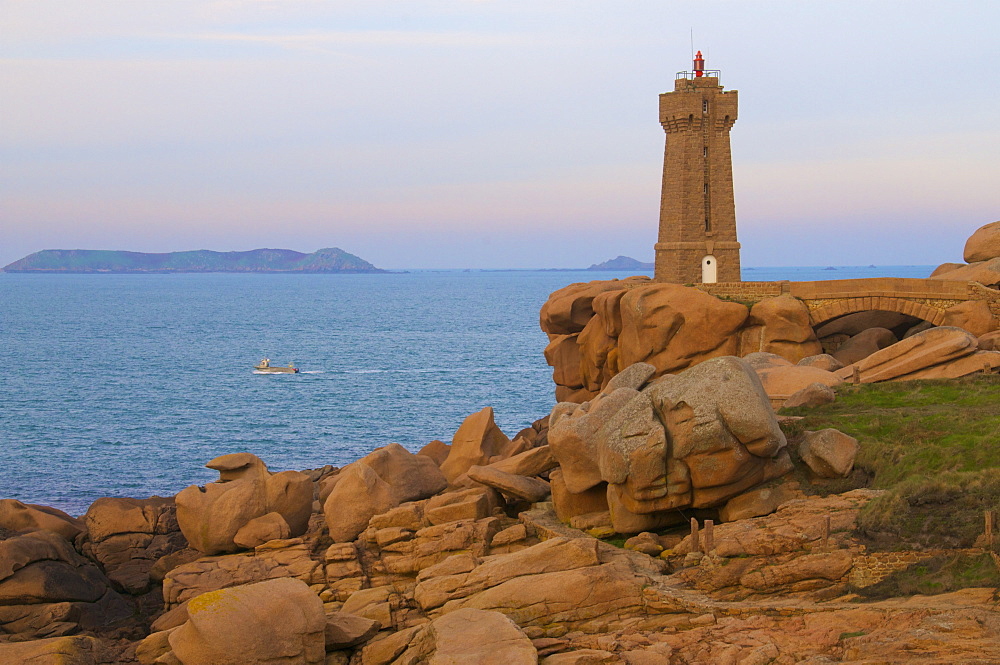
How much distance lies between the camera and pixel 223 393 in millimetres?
68438

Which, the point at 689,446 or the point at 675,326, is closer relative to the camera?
the point at 689,446

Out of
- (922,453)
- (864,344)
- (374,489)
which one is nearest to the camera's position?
(922,453)

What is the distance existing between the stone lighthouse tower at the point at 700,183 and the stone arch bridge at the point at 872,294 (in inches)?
161

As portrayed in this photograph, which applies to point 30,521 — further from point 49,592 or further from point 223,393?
point 223,393

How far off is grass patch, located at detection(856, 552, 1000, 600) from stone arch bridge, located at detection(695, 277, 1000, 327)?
2217 cm

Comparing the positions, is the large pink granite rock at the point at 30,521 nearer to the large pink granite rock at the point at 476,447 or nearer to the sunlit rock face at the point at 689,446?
the large pink granite rock at the point at 476,447

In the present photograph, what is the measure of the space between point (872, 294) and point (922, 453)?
65.0ft

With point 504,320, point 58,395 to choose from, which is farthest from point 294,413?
point 504,320

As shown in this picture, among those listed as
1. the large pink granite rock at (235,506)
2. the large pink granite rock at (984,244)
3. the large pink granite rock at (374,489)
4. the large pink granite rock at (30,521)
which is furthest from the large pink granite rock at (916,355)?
the large pink granite rock at (30,521)

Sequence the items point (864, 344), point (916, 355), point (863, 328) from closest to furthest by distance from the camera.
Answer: point (916, 355), point (864, 344), point (863, 328)

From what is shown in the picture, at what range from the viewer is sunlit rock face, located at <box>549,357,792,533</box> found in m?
21.2

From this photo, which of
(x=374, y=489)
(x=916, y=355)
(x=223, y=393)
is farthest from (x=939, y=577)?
(x=223, y=393)

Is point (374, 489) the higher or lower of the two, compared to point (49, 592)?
higher

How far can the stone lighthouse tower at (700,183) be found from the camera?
4684 cm
